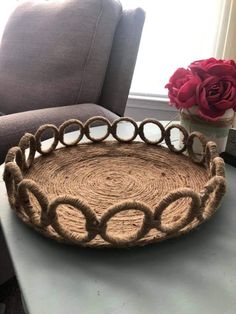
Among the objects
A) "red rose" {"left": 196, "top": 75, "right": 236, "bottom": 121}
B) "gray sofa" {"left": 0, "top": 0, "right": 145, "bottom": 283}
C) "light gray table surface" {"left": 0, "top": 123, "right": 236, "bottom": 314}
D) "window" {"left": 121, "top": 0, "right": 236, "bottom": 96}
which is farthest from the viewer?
"window" {"left": 121, "top": 0, "right": 236, "bottom": 96}

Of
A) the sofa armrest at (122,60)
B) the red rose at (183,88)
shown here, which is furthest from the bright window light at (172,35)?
the red rose at (183,88)

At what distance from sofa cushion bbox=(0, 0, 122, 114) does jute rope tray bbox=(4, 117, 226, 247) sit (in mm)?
411

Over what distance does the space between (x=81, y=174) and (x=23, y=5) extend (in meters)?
0.98

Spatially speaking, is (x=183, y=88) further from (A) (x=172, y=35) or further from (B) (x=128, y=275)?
(A) (x=172, y=35)

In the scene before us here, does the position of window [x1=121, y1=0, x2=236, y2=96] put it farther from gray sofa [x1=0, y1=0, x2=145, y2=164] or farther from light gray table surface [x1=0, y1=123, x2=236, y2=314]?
light gray table surface [x1=0, y1=123, x2=236, y2=314]

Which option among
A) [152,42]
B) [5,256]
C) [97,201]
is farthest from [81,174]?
[152,42]

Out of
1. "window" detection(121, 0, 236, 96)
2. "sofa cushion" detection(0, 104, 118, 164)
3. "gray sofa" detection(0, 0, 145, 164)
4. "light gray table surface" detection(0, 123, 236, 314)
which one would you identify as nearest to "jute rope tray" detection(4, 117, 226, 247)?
"light gray table surface" detection(0, 123, 236, 314)

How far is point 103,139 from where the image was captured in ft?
2.37

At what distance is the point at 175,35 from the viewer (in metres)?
1.47

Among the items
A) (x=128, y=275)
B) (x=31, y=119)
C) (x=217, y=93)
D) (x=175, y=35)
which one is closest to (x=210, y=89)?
(x=217, y=93)

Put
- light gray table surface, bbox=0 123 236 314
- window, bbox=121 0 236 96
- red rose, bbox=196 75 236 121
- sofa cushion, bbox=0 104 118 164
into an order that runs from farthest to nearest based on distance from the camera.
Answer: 1. window, bbox=121 0 236 96
2. sofa cushion, bbox=0 104 118 164
3. red rose, bbox=196 75 236 121
4. light gray table surface, bbox=0 123 236 314

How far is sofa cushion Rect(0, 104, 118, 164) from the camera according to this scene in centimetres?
82

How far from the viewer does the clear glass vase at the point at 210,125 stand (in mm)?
639

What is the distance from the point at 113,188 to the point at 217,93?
0.87ft
